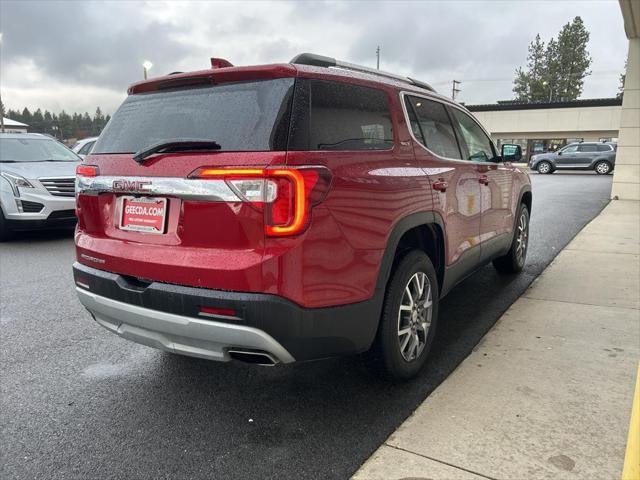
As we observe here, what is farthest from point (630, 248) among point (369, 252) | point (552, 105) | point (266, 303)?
point (552, 105)

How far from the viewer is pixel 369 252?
8.81 ft

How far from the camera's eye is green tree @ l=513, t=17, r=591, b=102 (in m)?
79.2

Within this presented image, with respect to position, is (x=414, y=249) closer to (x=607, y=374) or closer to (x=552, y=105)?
(x=607, y=374)

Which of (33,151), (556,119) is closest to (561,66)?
(556,119)

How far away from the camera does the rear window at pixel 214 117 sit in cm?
246

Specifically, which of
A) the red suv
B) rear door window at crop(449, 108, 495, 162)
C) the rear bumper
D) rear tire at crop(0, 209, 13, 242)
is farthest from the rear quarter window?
the rear bumper

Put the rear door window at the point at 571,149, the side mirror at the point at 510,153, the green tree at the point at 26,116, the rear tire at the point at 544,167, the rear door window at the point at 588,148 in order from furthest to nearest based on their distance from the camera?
1. the green tree at the point at 26,116
2. the rear tire at the point at 544,167
3. the rear door window at the point at 571,149
4. the rear door window at the point at 588,148
5. the side mirror at the point at 510,153

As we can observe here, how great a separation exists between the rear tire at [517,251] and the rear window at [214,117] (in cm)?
374

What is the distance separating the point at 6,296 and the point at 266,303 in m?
4.03

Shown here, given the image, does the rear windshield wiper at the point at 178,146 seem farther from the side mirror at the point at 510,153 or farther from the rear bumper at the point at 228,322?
the side mirror at the point at 510,153

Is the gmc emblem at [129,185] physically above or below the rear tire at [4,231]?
above

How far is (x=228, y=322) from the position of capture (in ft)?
7.88

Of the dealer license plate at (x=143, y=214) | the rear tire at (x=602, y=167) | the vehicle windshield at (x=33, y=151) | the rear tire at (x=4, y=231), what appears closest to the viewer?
the dealer license plate at (x=143, y=214)

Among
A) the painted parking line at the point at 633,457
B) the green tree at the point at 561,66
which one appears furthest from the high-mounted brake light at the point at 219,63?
the green tree at the point at 561,66
